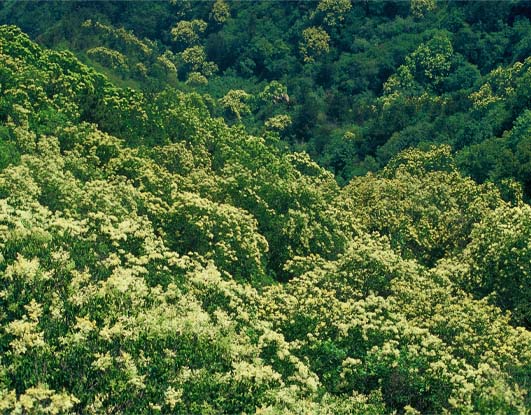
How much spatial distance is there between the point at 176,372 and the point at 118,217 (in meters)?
15.2

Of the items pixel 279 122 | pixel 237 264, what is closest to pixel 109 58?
pixel 279 122

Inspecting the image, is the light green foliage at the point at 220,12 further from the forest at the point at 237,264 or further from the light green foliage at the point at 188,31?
the forest at the point at 237,264

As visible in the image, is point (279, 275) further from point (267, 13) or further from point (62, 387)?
point (267, 13)

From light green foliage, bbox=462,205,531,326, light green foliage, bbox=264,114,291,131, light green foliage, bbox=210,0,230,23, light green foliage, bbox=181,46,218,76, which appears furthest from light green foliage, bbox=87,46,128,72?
light green foliage, bbox=462,205,531,326

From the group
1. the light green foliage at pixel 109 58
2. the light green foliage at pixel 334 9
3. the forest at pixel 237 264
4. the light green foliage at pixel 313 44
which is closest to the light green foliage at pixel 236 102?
the light green foliage at pixel 313 44

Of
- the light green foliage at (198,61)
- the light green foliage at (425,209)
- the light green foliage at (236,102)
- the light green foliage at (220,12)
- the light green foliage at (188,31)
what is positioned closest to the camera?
the light green foliage at (425,209)

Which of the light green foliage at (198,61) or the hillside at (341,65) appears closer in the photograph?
the hillside at (341,65)

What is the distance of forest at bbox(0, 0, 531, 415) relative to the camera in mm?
27812

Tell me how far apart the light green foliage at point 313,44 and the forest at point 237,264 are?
63408 millimetres

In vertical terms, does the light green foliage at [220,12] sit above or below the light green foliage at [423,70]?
below

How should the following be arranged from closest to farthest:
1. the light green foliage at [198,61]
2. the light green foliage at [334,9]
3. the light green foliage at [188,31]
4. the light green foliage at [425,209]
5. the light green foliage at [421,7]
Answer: the light green foliage at [425,209] < the light green foliage at [421,7] < the light green foliage at [334,9] < the light green foliage at [198,61] < the light green foliage at [188,31]

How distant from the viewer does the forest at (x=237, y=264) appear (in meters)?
27.8

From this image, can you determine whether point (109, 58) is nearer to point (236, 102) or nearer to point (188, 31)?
point (236, 102)

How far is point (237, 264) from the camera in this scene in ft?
149
